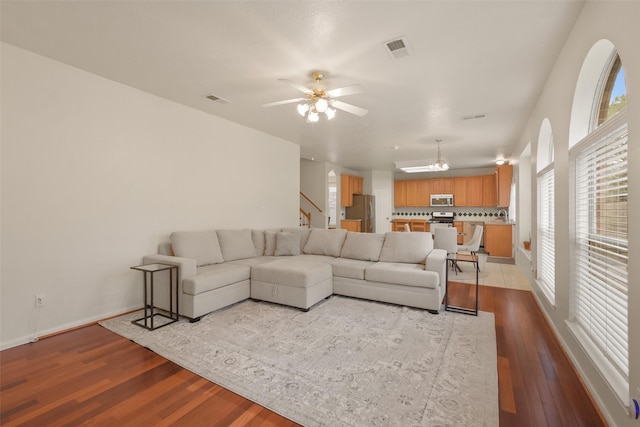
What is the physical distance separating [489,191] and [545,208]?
564 centimetres

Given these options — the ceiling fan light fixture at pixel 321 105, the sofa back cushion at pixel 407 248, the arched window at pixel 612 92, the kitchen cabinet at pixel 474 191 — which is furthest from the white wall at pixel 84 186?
the kitchen cabinet at pixel 474 191

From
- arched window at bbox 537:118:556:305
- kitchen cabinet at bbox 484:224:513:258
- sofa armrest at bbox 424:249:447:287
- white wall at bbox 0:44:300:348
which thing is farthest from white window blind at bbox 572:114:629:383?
kitchen cabinet at bbox 484:224:513:258

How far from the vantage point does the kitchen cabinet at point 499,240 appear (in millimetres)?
7203

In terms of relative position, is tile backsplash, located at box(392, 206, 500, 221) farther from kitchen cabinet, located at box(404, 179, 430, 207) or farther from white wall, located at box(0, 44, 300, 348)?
white wall, located at box(0, 44, 300, 348)

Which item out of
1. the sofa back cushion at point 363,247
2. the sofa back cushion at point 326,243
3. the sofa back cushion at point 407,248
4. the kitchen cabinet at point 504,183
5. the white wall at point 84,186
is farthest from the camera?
the kitchen cabinet at point 504,183

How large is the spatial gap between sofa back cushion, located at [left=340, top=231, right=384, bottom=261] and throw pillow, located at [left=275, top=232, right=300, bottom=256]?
2.45 ft

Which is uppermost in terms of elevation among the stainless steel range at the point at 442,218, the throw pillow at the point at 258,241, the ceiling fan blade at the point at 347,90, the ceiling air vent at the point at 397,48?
the ceiling air vent at the point at 397,48

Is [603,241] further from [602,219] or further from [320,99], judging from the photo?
[320,99]

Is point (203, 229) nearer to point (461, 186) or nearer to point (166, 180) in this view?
point (166, 180)

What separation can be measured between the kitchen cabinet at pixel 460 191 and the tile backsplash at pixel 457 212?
437mm

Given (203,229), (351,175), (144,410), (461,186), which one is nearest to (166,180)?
(203,229)

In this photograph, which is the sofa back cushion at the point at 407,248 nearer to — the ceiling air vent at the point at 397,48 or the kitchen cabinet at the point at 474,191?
the ceiling air vent at the point at 397,48

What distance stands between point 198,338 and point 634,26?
363 cm

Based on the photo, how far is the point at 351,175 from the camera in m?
9.60
